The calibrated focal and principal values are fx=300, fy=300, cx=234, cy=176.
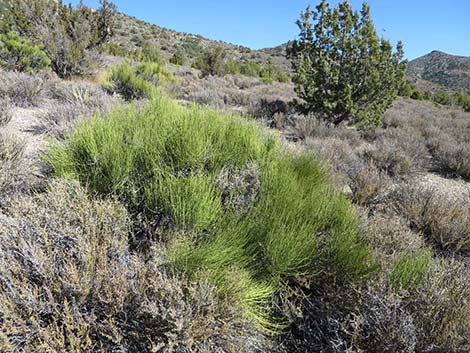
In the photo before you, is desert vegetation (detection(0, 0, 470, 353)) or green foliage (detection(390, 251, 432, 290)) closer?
desert vegetation (detection(0, 0, 470, 353))

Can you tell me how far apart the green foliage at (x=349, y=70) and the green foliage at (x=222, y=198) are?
523 centimetres

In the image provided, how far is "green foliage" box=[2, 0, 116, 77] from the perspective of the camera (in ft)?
29.7

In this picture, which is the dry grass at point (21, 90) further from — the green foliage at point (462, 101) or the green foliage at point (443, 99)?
the green foliage at point (443, 99)

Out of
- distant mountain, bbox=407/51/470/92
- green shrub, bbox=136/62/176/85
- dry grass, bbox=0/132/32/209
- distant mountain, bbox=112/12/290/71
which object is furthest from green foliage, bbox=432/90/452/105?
dry grass, bbox=0/132/32/209

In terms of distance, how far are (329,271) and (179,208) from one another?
1.07 meters

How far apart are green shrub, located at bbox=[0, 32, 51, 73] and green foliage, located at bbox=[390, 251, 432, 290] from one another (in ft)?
31.4

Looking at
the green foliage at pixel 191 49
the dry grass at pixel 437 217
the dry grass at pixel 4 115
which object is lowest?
the dry grass at pixel 437 217

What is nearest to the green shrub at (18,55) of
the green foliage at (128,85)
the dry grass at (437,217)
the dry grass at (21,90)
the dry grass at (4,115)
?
the green foliage at (128,85)

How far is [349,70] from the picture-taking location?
7.50 meters

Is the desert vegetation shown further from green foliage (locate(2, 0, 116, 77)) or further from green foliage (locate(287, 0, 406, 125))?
green foliage (locate(2, 0, 116, 77))

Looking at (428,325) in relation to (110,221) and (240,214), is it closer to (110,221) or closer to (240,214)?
(240,214)

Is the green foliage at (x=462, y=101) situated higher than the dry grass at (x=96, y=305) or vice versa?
the green foliage at (x=462, y=101)

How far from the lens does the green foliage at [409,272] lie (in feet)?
5.71

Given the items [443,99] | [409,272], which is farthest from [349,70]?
[443,99]
